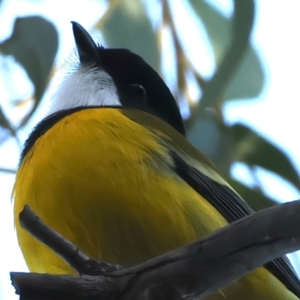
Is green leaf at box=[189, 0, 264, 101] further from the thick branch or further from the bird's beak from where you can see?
the thick branch

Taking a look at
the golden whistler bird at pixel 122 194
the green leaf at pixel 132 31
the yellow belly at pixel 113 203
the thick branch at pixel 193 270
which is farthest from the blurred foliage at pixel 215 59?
the thick branch at pixel 193 270

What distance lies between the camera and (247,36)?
78.4 inches

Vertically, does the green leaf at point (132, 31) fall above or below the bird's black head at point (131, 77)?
above

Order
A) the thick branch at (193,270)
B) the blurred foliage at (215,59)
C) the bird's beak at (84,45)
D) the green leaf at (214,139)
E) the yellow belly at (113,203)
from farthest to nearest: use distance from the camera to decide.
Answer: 1. the bird's beak at (84,45)
2. the green leaf at (214,139)
3. the blurred foliage at (215,59)
4. the yellow belly at (113,203)
5. the thick branch at (193,270)

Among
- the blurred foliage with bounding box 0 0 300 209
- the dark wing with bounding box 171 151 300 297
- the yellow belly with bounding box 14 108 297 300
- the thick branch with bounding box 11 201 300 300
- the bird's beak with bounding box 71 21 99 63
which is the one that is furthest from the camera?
the bird's beak with bounding box 71 21 99 63

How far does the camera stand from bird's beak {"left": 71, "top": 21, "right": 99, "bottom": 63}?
224 centimetres

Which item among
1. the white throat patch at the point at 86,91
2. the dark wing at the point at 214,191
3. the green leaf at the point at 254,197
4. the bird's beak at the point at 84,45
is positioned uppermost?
the bird's beak at the point at 84,45

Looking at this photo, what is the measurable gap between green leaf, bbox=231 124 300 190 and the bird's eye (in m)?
A: 0.29

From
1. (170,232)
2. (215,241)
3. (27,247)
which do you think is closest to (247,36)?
(170,232)

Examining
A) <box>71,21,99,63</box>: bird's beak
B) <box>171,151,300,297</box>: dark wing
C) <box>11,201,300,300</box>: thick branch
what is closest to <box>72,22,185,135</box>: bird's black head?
<box>71,21,99,63</box>: bird's beak

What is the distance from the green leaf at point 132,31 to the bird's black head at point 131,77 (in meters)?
0.11

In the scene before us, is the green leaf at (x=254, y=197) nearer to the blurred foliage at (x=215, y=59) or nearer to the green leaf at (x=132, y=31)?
the blurred foliage at (x=215, y=59)

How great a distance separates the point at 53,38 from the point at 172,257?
1.05 meters

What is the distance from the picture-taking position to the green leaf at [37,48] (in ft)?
6.68
